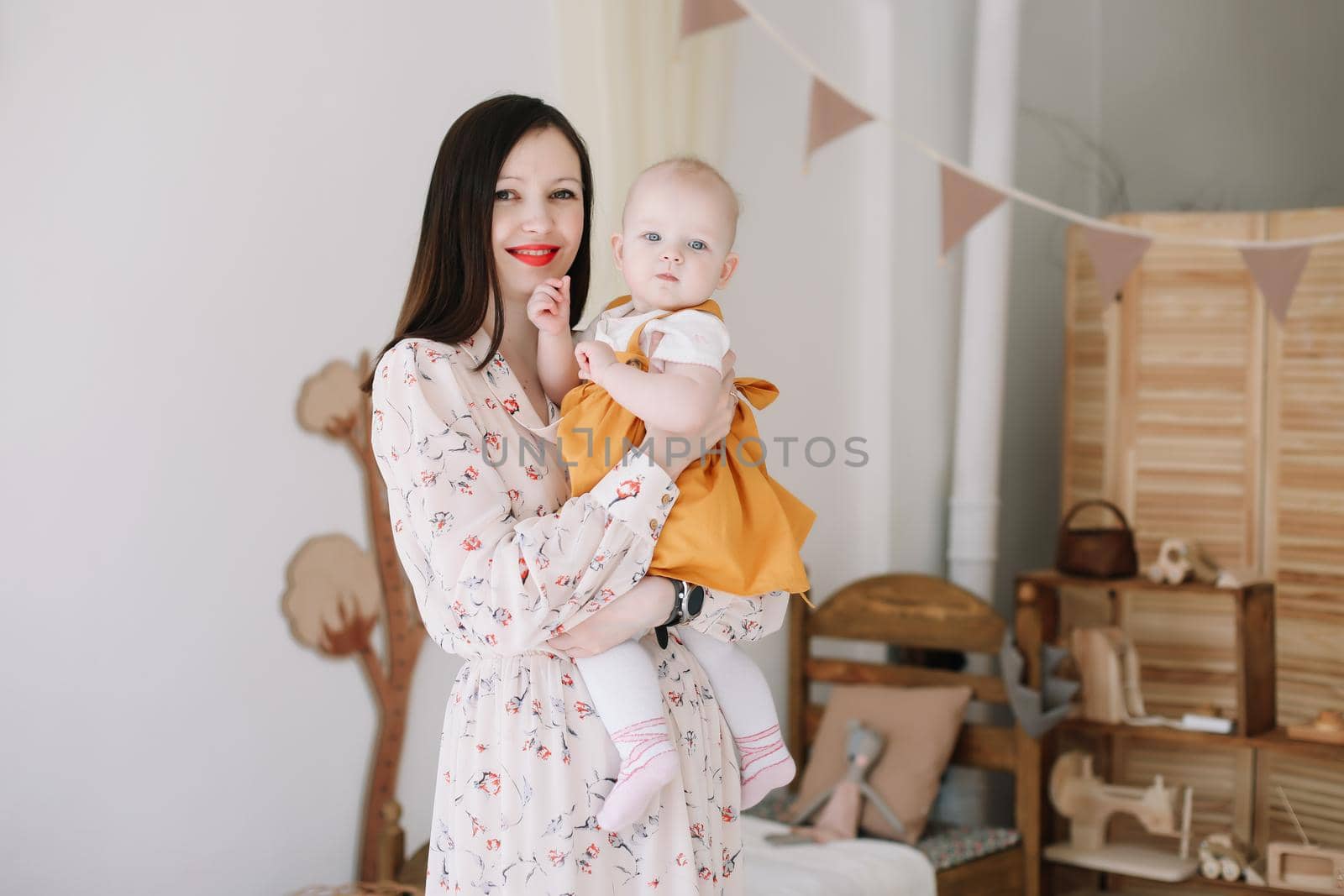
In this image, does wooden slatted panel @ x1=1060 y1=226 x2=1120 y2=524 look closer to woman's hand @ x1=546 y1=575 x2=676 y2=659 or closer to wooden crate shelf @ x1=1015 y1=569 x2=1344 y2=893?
wooden crate shelf @ x1=1015 y1=569 x2=1344 y2=893

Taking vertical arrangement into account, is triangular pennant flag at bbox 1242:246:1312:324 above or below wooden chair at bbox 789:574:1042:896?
above

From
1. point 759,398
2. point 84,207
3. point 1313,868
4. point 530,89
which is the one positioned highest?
point 530,89

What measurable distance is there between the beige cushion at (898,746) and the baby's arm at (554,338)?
1.98 meters

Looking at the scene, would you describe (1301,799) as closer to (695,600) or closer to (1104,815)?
(1104,815)

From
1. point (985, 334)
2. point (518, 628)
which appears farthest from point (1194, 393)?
point (518, 628)

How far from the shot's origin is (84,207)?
2.26 metres

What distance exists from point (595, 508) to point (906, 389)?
2.72 metres

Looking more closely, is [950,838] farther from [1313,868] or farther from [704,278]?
[704,278]

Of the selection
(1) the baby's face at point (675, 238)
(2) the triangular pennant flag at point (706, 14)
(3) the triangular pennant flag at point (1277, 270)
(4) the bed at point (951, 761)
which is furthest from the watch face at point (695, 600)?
(3) the triangular pennant flag at point (1277, 270)

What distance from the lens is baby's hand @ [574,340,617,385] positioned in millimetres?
1437

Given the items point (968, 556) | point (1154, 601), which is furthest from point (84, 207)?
point (1154, 601)

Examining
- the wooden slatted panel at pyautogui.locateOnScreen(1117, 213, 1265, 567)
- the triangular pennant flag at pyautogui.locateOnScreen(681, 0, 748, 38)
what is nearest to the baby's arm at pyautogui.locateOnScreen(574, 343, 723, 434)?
the triangular pennant flag at pyautogui.locateOnScreen(681, 0, 748, 38)

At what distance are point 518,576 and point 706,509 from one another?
8.9 inches

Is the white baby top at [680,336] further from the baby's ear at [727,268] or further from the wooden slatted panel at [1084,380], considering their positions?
the wooden slatted panel at [1084,380]
